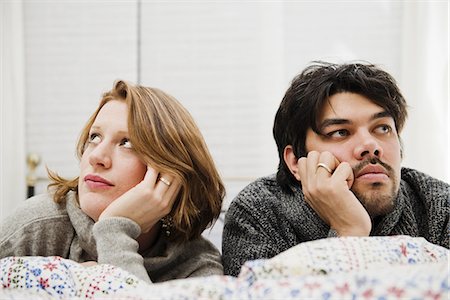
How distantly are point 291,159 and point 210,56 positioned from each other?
1.36 meters

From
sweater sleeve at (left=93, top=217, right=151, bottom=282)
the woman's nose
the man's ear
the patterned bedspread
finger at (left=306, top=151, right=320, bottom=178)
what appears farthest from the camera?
the man's ear

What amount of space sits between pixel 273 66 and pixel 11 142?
3.87ft

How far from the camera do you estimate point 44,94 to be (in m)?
2.94

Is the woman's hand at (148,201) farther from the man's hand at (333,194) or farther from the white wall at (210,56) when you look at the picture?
the white wall at (210,56)

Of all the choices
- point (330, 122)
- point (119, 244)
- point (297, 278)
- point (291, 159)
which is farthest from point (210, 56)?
point (297, 278)

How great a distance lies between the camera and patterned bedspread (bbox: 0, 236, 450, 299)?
2.34 feet

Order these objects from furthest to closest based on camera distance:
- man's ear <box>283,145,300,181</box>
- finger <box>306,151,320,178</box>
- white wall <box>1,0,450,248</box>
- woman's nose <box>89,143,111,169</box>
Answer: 1. white wall <box>1,0,450,248</box>
2. man's ear <box>283,145,300,181</box>
3. finger <box>306,151,320,178</box>
4. woman's nose <box>89,143,111,169</box>

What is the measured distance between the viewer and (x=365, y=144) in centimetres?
141

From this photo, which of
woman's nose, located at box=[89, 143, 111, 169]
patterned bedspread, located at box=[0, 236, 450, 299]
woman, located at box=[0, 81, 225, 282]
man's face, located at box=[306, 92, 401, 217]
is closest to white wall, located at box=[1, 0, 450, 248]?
man's face, located at box=[306, 92, 401, 217]

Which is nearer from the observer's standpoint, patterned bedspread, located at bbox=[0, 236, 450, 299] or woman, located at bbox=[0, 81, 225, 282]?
patterned bedspread, located at bbox=[0, 236, 450, 299]

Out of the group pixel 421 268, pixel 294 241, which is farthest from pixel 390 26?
pixel 421 268

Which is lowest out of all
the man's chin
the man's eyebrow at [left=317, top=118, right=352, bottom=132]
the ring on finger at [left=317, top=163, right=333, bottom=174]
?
the man's chin

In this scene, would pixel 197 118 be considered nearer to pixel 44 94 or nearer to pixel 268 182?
pixel 44 94

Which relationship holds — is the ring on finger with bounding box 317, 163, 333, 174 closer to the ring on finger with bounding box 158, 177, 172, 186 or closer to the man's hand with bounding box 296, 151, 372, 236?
the man's hand with bounding box 296, 151, 372, 236
